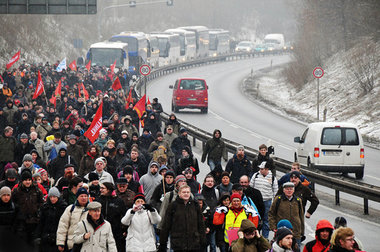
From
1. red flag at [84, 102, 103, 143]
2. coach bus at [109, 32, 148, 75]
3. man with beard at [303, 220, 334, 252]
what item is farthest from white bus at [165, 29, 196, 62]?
man with beard at [303, 220, 334, 252]

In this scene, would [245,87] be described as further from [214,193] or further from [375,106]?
[214,193]

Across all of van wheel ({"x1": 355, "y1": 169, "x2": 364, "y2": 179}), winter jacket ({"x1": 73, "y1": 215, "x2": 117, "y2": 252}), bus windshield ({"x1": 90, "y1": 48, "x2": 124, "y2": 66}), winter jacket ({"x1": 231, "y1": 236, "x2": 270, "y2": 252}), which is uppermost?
bus windshield ({"x1": 90, "y1": 48, "x2": 124, "y2": 66})

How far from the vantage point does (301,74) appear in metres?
58.8

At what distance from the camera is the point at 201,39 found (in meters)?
96.2

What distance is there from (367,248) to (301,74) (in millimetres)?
45745

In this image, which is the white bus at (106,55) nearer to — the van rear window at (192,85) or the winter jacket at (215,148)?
the van rear window at (192,85)

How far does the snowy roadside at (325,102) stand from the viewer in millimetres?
38031

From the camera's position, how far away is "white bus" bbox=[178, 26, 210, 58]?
311 ft

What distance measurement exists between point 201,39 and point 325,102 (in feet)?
166

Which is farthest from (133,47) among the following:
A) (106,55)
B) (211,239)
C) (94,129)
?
(211,239)

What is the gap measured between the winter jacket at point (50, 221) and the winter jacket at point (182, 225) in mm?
1752

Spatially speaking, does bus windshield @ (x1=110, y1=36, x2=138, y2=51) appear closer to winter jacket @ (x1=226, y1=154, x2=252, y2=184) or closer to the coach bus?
the coach bus

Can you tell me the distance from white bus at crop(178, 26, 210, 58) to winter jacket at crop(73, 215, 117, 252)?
276 ft

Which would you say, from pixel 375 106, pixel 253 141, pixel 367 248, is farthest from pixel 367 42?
pixel 367 248
